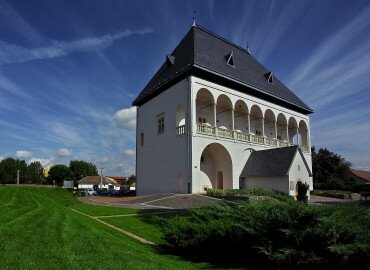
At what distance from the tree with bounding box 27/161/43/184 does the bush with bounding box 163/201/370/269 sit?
109 metres

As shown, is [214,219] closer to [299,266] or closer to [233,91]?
[299,266]

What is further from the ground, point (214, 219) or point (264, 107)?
point (264, 107)

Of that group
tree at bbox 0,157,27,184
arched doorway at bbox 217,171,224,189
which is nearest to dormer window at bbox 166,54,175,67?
arched doorway at bbox 217,171,224,189

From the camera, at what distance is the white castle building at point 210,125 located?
2680 centimetres

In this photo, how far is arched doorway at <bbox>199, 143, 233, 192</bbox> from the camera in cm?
2978

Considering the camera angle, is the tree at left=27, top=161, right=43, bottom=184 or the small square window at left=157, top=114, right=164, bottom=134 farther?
the tree at left=27, top=161, right=43, bottom=184

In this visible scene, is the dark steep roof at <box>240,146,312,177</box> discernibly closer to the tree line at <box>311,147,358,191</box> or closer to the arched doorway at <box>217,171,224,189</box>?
the arched doorway at <box>217,171,224,189</box>

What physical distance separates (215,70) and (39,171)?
105 metres

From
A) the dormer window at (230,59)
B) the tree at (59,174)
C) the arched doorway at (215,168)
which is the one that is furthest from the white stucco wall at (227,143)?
the tree at (59,174)

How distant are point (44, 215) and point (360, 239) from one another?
294 inches

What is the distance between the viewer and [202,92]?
30.0 meters

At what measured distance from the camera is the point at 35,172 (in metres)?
111

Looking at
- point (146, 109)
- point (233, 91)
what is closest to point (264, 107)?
point (233, 91)

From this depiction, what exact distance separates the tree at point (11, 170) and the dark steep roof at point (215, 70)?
7531 centimetres
